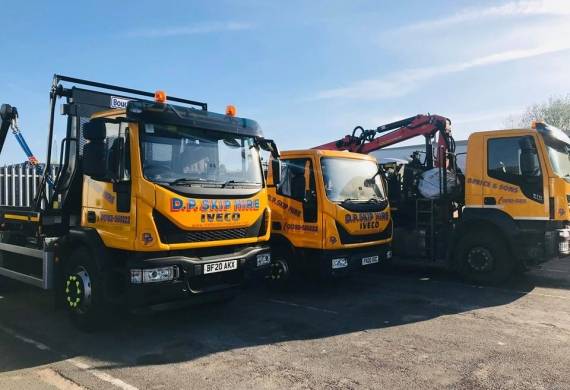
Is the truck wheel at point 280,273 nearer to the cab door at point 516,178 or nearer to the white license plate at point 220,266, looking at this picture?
the white license plate at point 220,266

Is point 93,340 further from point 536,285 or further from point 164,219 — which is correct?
point 536,285

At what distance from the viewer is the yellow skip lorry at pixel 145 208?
200 inches

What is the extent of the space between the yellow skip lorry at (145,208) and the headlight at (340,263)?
4.31 feet

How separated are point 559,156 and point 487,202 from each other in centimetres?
137

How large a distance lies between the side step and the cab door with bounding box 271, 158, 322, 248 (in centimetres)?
341

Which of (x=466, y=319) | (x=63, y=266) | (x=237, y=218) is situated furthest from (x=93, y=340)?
(x=466, y=319)

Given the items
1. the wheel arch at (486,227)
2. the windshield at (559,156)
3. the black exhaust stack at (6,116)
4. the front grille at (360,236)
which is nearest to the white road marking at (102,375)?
the front grille at (360,236)

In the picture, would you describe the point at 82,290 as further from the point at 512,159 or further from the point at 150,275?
the point at 512,159

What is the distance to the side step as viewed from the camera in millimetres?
5996

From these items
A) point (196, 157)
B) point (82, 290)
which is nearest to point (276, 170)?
point (196, 157)

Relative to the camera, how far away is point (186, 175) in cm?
537

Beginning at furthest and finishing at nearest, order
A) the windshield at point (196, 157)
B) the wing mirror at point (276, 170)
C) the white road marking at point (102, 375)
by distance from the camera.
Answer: the wing mirror at point (276, 170) < the windshield at point (196, 157) < the white road marking at point (102, 375)

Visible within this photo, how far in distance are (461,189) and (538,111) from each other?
3725cm

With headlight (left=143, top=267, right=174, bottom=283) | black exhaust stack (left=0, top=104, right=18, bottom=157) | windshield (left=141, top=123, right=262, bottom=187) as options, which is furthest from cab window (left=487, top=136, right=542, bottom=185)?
black exhaust stack (left=0, top=104, right=18, bottom=157)
